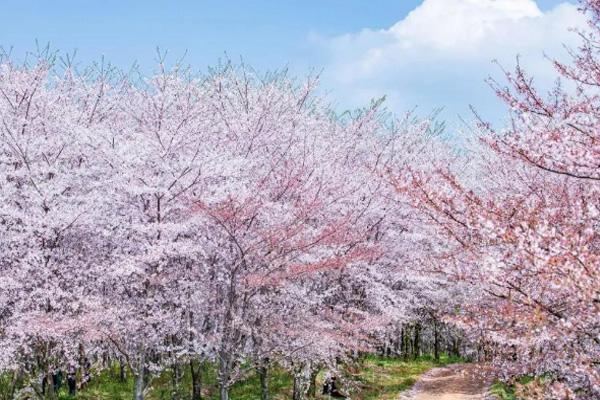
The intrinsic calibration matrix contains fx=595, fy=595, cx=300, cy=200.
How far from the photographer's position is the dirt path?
68.1 feet

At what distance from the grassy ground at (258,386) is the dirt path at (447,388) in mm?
483

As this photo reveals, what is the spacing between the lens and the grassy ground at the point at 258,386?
17962mm

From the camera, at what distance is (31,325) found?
522 inches

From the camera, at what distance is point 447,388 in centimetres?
2284

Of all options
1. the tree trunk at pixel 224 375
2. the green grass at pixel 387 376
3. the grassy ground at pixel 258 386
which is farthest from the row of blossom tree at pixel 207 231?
the green grass at pixel 387 376

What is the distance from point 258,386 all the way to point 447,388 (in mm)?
7906

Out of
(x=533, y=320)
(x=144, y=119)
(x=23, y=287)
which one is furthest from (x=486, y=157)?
(x=533, y=320)

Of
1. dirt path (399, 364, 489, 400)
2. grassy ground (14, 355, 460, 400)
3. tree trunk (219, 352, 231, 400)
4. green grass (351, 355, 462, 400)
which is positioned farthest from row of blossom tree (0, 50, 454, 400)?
dirt path (399, 364, 489, 400)

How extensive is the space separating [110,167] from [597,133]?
12407 mm

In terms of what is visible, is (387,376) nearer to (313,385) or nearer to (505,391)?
(505,391)

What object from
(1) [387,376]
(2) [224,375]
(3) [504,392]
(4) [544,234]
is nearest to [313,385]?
(1) [387,376]

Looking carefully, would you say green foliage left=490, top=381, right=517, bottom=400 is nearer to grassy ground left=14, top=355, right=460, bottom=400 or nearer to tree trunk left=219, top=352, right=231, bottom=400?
grassy ground left=14, top=355, right=460, bottom=400

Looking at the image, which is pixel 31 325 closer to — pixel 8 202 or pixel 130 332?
pixel 130 332

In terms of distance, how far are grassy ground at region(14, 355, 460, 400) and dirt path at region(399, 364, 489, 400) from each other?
483mm
